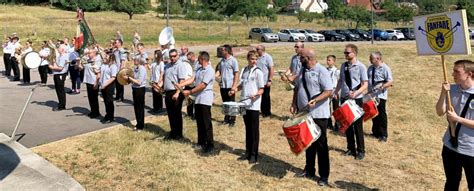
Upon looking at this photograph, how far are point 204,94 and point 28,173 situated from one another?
3068 millimetres

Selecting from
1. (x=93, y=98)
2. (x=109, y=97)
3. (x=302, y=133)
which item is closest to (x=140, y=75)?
(x=109, y=97)

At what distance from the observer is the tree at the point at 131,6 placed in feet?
255

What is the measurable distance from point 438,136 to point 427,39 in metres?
5.63

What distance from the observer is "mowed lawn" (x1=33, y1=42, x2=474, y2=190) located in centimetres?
699

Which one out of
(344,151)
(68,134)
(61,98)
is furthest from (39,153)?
(344,151)

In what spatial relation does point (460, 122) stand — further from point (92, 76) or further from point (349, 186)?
point (92, 76)

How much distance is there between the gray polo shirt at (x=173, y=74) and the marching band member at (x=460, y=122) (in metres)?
4.91

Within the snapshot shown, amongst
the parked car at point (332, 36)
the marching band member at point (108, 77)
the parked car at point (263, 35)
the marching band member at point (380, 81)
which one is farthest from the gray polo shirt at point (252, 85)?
the parked car at point (332, 36)

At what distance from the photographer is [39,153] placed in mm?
8312

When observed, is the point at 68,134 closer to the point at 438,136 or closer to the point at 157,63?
the point at 157,63

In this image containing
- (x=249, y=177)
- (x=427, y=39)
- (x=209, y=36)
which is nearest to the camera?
Answer: (x=427, y=39)

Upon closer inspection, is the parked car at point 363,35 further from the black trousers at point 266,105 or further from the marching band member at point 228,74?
the marching band member at point 228,74

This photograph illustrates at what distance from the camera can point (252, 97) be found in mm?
7582

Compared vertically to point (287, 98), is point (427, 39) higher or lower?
higher
